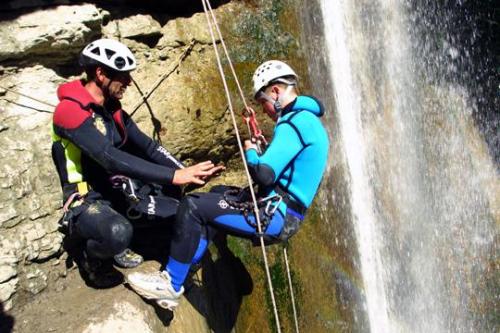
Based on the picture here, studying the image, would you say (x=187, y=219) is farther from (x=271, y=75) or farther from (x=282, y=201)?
(x=271, y=75)

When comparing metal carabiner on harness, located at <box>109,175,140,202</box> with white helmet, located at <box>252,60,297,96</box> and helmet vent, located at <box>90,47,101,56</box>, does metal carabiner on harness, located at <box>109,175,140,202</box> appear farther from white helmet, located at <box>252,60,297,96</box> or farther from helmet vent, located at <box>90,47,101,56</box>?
white helmet, located at <box>252,60,297,96</box>

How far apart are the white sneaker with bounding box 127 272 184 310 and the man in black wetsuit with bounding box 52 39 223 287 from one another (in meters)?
0.31

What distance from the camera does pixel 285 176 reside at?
5176 mm

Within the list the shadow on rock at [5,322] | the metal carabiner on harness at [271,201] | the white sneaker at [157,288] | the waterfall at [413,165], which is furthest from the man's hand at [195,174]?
the waterfall at [413,165]

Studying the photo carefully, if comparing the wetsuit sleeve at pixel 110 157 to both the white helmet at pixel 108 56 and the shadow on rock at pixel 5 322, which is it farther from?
the shadow on rock at pixel 5 322

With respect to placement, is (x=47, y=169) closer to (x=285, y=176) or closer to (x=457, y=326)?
(x=285, y=176)

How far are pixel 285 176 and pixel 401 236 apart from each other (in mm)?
4623

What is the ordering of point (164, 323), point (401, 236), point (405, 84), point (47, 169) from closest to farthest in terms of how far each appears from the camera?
point (164, 323) → point (47, 169) → point (401, 236) → point (405, 84)

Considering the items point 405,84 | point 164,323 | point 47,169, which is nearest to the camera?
point 164,323

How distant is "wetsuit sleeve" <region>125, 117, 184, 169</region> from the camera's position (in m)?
5.97

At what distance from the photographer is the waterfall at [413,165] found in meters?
8.65

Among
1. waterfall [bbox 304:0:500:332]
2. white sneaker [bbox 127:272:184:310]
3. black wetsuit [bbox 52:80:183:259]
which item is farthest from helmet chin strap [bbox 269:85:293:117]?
waterfall [bbox 304:0:500:332]

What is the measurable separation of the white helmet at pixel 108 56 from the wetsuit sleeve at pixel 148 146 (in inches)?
33.4

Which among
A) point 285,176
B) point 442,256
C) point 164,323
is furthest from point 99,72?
point 442,256
